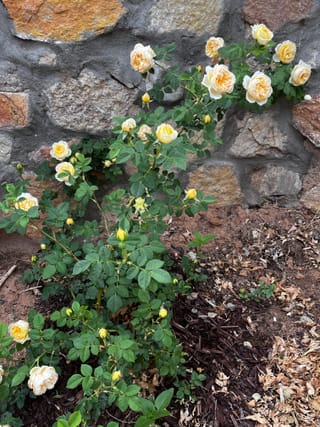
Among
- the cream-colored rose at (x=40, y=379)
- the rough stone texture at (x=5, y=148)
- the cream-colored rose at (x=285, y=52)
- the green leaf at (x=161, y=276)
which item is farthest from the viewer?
the rough stone texture at (x=5, y=148)

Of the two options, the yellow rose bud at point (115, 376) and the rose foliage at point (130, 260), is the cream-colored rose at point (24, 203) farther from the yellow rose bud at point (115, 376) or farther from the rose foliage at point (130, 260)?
the yellow rose bud at point (115, 376)

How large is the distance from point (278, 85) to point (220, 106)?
29 cm

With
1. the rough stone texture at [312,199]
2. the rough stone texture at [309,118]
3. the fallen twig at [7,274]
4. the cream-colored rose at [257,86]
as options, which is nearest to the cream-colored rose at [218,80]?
the cream-colored rose at [257,86]

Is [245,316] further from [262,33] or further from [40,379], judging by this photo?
[262,33]

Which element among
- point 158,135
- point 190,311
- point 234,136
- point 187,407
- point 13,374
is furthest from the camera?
point 234,136

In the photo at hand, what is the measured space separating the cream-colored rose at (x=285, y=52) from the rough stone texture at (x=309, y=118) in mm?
243

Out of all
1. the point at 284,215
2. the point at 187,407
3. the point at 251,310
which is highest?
the point at 284,215

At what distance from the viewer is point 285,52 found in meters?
1.59

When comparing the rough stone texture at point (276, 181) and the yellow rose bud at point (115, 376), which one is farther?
the rough stone texture at point (276, 181)

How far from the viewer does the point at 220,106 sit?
151 centimetres

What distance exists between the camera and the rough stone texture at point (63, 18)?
1521 millimetres

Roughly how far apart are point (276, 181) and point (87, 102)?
82 cm

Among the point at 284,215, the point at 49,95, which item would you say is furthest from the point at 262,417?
the point at 49,95

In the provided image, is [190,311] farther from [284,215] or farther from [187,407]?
[284,215]
